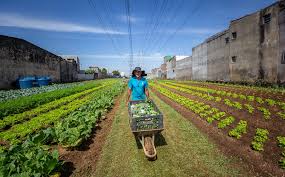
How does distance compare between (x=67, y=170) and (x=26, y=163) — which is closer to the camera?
(x=26, y=163)

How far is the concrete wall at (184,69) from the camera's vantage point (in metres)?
47.5

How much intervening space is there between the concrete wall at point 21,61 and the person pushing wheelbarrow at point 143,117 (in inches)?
955

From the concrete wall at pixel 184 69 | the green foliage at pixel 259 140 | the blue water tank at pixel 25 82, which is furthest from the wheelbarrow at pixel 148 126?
the concrete wall at pixel 184 69

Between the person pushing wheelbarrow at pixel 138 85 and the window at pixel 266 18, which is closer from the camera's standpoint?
the person pushing wheelbarrow at pixel 138 85

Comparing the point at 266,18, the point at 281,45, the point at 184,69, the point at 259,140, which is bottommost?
the point at 259,140

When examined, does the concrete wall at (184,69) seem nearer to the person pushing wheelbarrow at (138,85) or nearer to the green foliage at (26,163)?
the person pushing wheelbarrow at (138,85)

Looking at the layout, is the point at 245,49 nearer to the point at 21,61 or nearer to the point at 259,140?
the point at 259,140

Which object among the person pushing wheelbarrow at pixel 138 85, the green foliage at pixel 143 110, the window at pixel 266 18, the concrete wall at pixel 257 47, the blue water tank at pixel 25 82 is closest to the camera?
the green foliage at pixel 143 110

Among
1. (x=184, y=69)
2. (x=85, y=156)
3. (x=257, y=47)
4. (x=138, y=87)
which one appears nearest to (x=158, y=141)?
(x=138, y=87)

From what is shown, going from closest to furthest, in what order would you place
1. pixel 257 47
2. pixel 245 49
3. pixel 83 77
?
pixel 257 47 < pixel 245 49 < pixel 83 77

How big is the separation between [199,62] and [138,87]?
34.4 metres

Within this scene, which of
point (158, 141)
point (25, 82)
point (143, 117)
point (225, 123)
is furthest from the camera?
point (25, 82)

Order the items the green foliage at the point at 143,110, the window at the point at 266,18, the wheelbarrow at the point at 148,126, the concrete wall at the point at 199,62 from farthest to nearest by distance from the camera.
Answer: the concrete wall at the point at 199,62 → the window at the point at 266,18 → the green foliage at the point at 143,110 → the wheelbarrow at the point at 148,126

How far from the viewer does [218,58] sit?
31.4 metres
